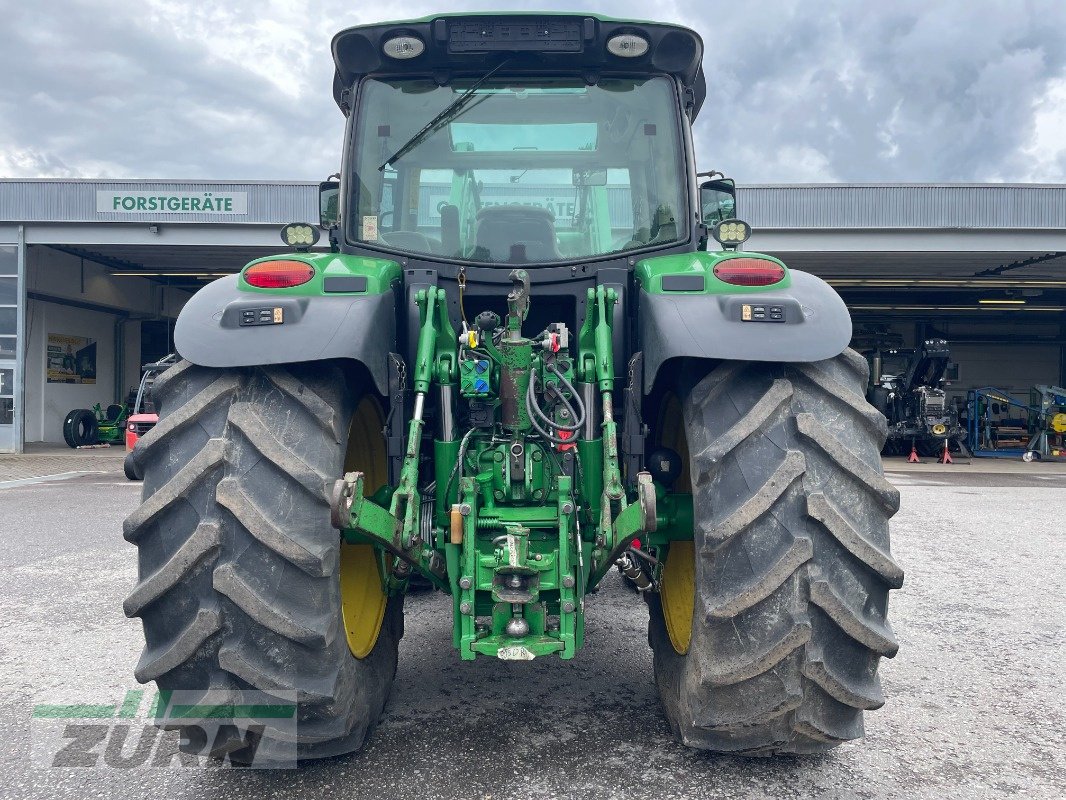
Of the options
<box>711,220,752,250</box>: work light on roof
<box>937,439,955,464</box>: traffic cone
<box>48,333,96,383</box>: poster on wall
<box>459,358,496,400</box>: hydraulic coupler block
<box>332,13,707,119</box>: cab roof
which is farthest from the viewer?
<box>48,333,96,383</box>: poster on wall

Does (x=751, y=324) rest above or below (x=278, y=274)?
below

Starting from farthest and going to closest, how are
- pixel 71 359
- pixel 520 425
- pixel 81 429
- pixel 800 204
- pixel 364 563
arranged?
pixel 71 359 → pixel 81 429 → pixel 800 204 → pixel 364 563 → pixel 520 425

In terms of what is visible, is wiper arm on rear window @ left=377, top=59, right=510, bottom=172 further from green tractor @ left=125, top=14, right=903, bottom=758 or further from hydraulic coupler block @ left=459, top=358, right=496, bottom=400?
hydraulic coupler block @ left=459, top=358, right=496, bottom=400

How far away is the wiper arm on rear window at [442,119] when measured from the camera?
10.0ft

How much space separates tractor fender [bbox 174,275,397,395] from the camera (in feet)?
7.50

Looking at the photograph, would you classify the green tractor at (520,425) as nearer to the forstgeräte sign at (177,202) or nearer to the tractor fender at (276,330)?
the tractor fender at (276,330)

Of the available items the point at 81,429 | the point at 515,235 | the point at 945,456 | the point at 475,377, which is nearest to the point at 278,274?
the point at 475,377

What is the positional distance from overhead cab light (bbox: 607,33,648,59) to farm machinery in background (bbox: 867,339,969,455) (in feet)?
48.9

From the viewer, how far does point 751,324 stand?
7.66ft

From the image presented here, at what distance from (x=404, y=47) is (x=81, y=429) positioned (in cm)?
1976

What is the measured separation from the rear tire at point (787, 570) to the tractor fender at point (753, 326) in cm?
12

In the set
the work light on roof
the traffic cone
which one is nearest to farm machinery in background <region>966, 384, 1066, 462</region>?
the traffic cone

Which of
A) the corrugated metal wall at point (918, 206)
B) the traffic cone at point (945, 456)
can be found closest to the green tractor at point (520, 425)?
the corrugated metal wall at point (918, 206)

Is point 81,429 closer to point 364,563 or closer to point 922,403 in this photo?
point 364,563
